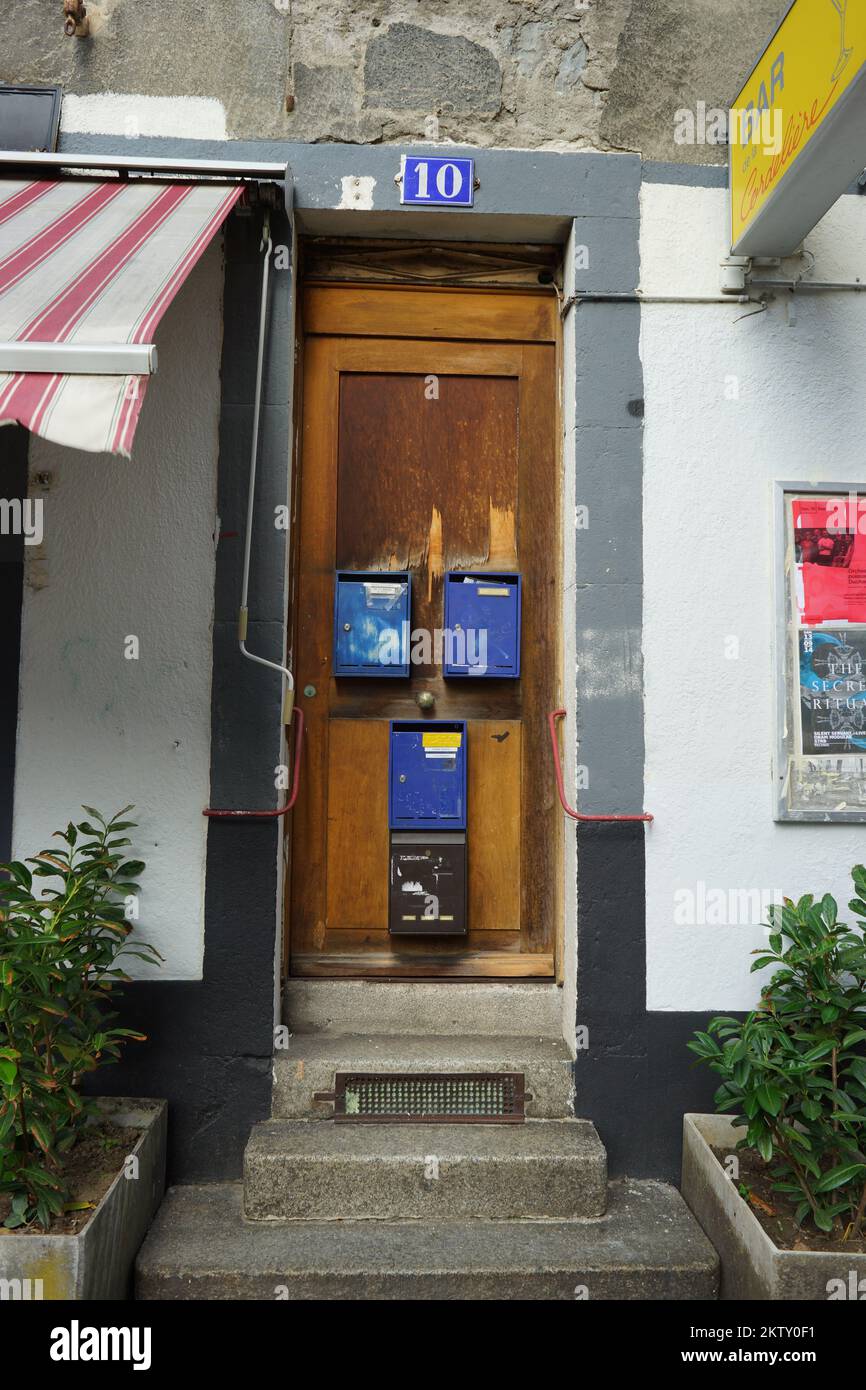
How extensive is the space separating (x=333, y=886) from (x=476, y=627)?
1227 mm

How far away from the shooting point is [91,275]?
2934 mm

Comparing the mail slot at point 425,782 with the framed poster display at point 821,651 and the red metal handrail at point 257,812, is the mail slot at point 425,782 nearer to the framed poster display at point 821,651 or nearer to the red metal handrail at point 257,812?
the red metal handrail at point 257,812

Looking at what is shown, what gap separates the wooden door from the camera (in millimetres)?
3910

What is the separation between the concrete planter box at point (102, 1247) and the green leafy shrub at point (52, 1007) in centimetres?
9

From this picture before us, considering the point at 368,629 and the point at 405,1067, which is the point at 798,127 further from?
the point at 405,1067

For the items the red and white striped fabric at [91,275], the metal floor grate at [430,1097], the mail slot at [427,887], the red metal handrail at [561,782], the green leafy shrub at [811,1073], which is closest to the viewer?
the red and white striped fabric at [91,275]

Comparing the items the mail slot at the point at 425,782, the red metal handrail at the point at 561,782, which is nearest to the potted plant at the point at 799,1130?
the red metal handrail at the point at 561,782

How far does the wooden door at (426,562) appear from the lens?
3910mm

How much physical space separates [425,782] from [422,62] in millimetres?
2874

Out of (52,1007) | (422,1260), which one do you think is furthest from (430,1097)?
(52,1007)

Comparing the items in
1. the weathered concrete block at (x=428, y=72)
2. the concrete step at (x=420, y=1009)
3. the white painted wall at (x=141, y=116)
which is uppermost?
the weathered concrete block at (x=428, y=72)

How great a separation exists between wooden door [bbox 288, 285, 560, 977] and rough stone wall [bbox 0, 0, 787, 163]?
0.65 metres

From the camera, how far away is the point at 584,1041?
3.55 meters

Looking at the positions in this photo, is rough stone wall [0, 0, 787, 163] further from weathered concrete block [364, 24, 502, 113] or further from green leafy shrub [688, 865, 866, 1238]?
green leafy shrub [688, 865, 866, 1238]
